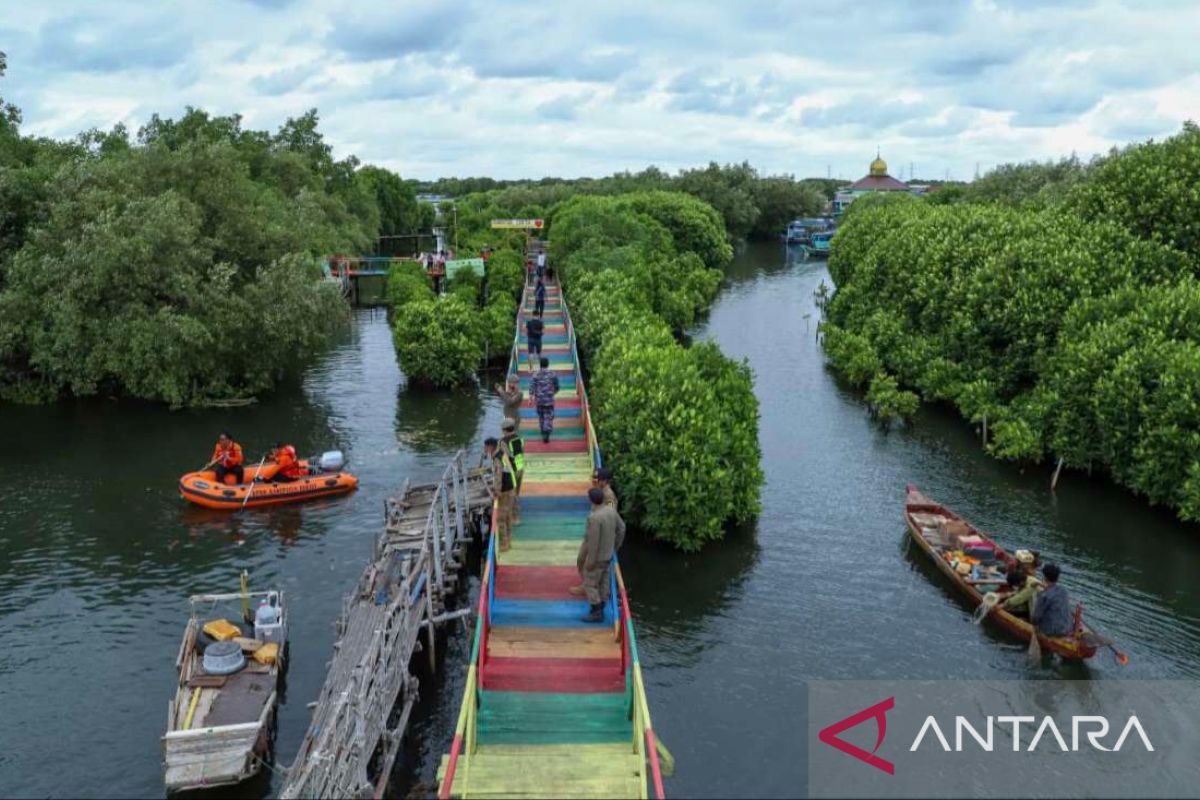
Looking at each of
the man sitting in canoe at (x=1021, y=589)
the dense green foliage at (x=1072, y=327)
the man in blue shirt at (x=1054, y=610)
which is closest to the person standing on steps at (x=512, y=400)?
the man sitting in canoe at (x=1021, y=589)

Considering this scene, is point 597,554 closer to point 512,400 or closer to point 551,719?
point 551,719

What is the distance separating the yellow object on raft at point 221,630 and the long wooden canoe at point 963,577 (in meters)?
17.1

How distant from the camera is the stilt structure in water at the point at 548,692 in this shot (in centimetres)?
1295

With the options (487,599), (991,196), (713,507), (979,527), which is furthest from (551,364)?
(991,196)

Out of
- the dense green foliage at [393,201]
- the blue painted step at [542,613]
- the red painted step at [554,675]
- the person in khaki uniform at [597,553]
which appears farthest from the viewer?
the dense green foliage at [393,201]

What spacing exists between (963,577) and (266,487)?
20529 mm

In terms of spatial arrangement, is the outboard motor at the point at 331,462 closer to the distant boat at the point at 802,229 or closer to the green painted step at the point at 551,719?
the green painted step at the point at 551,719

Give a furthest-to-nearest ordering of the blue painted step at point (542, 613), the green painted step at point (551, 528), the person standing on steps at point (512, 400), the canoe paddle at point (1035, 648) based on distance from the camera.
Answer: the person standing on steps at point (512, 400) < the green painted step at point (551, 528) < the canoe paddle at point (1035, 648) < the blue painted step at point (542, 613)

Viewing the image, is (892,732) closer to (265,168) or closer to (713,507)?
(713,507)

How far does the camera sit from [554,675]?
1533cm

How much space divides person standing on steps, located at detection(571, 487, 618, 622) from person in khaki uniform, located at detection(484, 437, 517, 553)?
3.34 m

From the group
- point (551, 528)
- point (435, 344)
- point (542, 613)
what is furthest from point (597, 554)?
point (435, 344)

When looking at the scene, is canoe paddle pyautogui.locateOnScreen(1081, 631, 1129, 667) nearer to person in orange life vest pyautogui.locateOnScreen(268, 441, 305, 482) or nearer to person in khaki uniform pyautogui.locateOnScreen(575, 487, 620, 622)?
person in khaki uniform pyautogui.locateOnScreen(575, 487, 620, 622)

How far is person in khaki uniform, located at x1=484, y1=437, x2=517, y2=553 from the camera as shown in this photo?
20.1m
